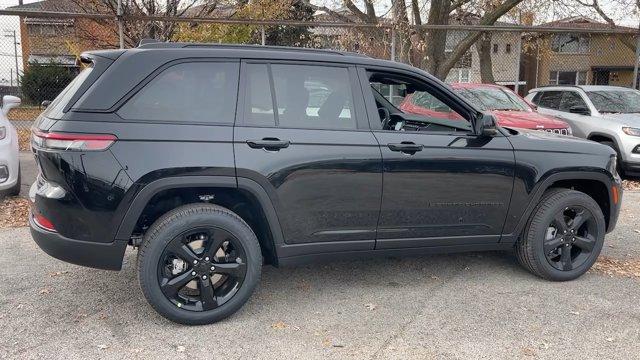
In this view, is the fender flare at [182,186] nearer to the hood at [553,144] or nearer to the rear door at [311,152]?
the rear door at [311,152]

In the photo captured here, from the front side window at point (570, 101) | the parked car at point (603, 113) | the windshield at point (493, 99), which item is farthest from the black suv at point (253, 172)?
the front side window at point (570, 101)

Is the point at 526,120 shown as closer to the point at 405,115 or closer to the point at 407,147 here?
the point at 405,115

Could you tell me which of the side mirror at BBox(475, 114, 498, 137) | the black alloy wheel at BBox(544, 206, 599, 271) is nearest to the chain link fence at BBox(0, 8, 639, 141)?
the side mirror at BBox(475, 114, 498, 137)

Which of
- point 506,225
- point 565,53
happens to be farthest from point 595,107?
point 565,53

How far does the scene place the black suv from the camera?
3297mm

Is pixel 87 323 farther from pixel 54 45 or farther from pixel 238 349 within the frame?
pixel 54 45

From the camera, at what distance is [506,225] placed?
13.9 feet

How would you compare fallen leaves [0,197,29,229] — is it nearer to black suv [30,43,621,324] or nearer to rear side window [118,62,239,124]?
black suv [30,43,621,324]

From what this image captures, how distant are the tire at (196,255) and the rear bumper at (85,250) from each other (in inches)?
6.1

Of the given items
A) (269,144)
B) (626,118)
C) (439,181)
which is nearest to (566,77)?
(626,118)

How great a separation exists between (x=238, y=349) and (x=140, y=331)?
71 centimetres

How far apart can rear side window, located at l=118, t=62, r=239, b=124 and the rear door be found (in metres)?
0.10

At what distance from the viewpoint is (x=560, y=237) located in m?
4.40

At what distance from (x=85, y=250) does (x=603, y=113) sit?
913cm
